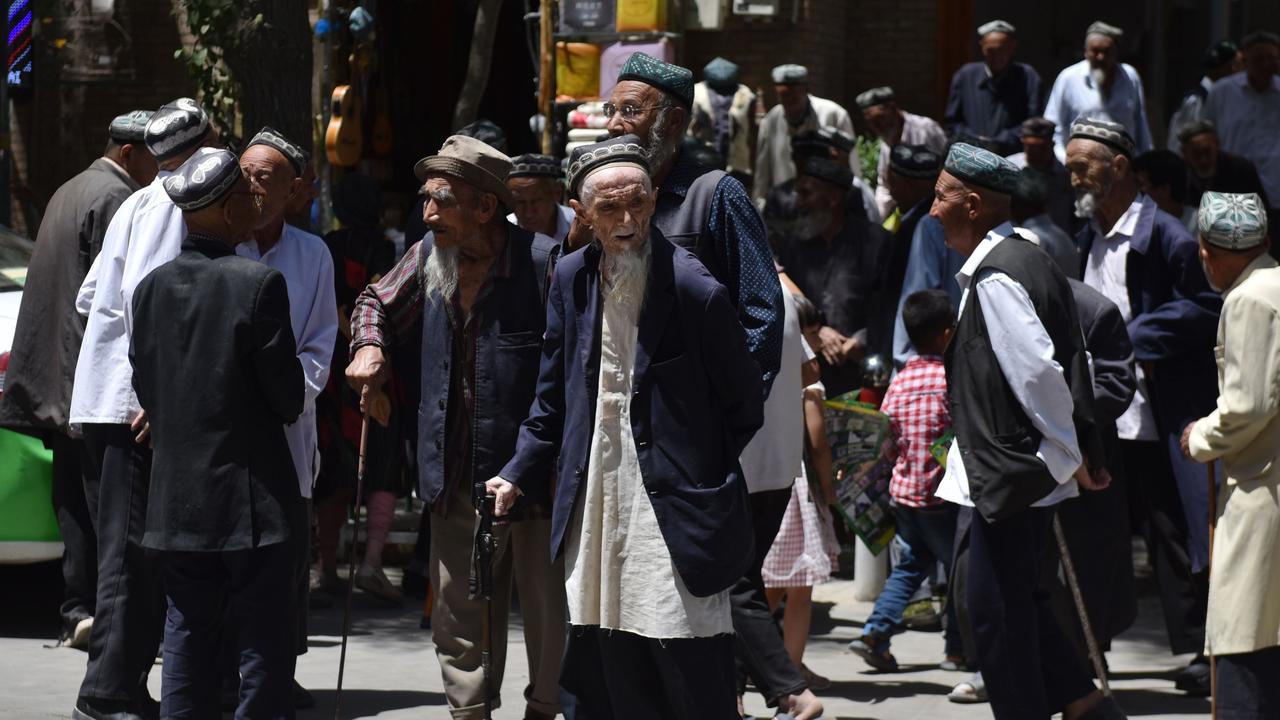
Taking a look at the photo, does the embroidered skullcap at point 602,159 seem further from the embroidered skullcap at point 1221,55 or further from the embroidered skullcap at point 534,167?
the embroidered skullcap at point 1221,55

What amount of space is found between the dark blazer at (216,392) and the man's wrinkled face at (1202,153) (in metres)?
7.18

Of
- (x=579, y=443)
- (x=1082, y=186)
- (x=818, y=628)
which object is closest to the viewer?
(x=579, y=443)

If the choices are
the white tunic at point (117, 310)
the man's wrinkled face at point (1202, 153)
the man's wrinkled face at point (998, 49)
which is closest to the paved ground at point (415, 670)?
the white tunic at point (117, 310)

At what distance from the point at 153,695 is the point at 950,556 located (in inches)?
134

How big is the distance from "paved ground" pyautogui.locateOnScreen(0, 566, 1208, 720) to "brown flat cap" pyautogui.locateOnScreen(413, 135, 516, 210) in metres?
2.13

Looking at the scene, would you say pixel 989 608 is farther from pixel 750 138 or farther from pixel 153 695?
pixel 750 138

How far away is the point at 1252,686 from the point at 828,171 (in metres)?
4.33

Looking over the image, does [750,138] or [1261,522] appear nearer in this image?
[1261,522]

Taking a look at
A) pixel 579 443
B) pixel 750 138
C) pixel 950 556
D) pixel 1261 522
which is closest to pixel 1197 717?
pixel 950 556

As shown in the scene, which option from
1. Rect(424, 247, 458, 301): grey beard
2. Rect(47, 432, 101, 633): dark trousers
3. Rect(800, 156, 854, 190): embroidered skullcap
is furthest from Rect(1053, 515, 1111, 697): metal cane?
Rect(47, 432, 101, 633): dark trousers

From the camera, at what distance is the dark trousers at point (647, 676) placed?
5414mm

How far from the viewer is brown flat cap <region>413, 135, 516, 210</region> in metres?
6.50

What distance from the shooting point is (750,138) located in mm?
14422

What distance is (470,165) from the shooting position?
6.49 m
